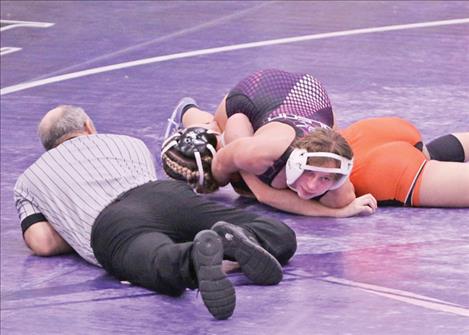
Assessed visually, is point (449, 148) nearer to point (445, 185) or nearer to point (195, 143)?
point (445, 185)

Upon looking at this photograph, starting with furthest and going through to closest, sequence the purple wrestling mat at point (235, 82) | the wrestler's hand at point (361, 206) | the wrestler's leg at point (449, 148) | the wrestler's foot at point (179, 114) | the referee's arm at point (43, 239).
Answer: the wrestler's foot at point (179, 114), the wrestler's leg at point (449, 148), the wrestler's hand at point (361, 206), the referee's arm at point (43, 239), the purple wrestling mat at point (235, 82)

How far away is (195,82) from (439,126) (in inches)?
84.3

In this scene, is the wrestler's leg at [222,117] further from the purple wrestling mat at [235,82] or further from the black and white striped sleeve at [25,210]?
the black and white striped sleeve at [25,210]

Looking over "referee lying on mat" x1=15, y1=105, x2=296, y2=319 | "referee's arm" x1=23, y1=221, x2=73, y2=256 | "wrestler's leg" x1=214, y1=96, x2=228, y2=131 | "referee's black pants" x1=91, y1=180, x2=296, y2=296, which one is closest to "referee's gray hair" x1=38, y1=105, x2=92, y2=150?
"referee lying on mat" x1=15, y1=105, x2=296, y2=319

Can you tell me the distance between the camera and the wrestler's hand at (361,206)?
6.47 m

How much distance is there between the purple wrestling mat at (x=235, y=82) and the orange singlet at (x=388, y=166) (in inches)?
4.1

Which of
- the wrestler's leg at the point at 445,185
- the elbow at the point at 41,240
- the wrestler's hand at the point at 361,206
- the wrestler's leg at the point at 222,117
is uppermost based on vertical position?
the wrestler's leg at the point at 222,117

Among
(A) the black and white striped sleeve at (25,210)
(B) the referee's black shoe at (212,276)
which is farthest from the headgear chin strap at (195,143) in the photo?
(B) the referee's black shoe at (212,276)

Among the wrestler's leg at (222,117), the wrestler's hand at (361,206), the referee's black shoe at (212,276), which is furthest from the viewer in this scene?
the wrestler's leg at (222,117)

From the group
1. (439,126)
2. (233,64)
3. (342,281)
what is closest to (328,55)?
(233,64)

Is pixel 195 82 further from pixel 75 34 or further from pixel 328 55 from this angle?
pixel 75 34

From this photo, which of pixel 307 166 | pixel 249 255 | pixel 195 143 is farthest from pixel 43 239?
pixel 307 166

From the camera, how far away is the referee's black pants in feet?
18.2

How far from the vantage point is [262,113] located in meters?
6.88
